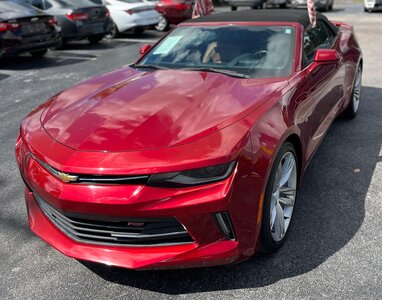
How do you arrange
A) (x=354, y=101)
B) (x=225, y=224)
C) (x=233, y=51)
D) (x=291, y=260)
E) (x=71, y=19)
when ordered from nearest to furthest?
(x=225, y=224), (x=291, y=260), (x=233, y=51), (x=354, y=101), (x=71, y=19)

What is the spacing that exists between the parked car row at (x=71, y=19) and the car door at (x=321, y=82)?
656cm

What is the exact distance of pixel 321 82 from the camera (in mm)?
3775

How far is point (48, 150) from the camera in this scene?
2.59 m

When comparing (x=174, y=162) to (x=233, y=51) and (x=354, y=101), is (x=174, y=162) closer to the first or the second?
(x=233, y=51)

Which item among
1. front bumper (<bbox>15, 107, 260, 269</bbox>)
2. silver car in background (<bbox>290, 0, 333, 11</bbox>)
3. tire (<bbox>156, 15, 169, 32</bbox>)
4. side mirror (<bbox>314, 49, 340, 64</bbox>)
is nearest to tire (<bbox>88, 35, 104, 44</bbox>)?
tire (<bbox>156, 15, 169, 32</bbox>)

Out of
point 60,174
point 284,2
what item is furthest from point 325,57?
point 284,2

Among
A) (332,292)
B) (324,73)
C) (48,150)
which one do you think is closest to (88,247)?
(48,150)

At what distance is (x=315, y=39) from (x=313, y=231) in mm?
2016

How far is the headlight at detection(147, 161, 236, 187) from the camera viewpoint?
90.7 inches

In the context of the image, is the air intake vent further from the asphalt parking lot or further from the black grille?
the asphalt parking lot

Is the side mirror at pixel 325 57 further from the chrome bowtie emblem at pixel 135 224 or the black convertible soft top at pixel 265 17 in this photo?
the chrome bowtie emblem at pixel 135 224

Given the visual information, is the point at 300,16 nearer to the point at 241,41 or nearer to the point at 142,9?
the point at 241,41

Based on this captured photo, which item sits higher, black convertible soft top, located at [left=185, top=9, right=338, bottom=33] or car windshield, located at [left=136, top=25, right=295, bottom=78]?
black convertible soft top, located at [left=185, top=9, right=338, bottom=33]
